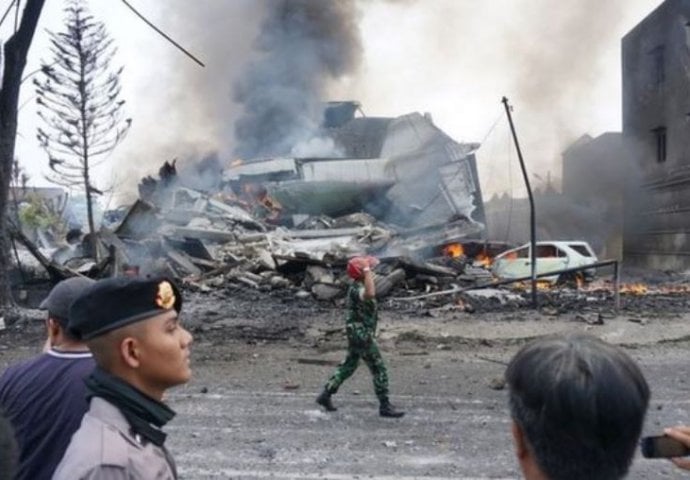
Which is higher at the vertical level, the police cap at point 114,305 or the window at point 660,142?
the window at point 660,142

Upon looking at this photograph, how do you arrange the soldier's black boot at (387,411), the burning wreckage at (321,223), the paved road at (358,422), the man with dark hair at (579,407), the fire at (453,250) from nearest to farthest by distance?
the man with dark hair at (579,407) → the paved road at (358,422) → the soldier's black boot at (387,411) → the burning wreckage at (321,223) → the fire at (453,250)

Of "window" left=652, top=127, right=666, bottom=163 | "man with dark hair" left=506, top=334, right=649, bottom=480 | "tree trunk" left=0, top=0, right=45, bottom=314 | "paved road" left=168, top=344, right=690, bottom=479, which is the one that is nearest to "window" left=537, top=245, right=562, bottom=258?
"window" left=652, top=127, right=666, bottom=163

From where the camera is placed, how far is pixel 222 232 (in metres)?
20.8

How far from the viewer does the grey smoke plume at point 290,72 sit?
4078cm

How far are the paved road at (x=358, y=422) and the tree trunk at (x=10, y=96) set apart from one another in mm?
4597

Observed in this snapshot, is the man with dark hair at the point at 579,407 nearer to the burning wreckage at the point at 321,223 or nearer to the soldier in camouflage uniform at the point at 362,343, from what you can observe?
the soldier in camouflage uniform at the point at 362,343

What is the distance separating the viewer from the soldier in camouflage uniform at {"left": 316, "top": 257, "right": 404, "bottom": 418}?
6512 mm

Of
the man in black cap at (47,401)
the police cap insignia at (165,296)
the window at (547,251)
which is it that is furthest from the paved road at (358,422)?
the window at (547,251)

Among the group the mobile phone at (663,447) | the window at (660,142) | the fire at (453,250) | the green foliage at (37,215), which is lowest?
the mobile phone at (663,447)

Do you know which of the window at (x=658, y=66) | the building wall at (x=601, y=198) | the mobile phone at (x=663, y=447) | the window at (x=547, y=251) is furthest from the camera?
the building wall at (x=601, y=198)

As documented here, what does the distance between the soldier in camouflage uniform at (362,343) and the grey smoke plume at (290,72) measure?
108 feet

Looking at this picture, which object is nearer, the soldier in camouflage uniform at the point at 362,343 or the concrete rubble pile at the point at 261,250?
the soldier in camouflage uniform at the point at 362,343

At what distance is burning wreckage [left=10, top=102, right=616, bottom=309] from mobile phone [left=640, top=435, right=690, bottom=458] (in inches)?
500

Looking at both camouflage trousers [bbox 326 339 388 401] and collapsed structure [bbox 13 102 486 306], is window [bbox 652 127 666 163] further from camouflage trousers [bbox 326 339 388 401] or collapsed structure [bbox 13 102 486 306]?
camouflage trousers [bbox 326 339 388 401]
